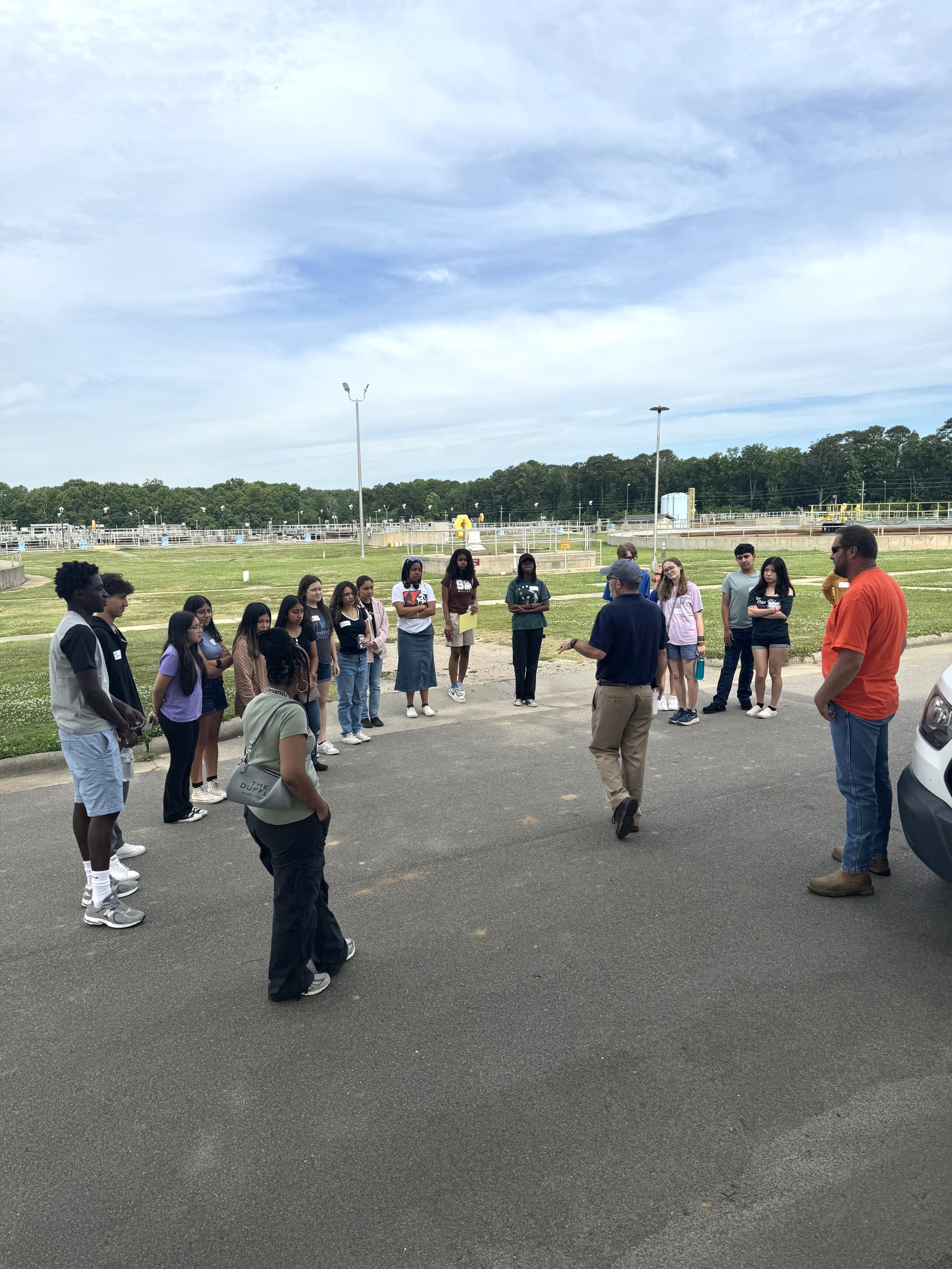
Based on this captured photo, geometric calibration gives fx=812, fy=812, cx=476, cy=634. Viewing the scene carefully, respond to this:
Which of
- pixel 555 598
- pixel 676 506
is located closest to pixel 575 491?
pixel 676 506

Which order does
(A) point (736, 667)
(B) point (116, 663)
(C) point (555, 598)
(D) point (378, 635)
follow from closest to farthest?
1. (B) point (116, 663)
2. (D) point (378, 635)
3. (A) point (736, 667)
4. (C) point (555, 598)

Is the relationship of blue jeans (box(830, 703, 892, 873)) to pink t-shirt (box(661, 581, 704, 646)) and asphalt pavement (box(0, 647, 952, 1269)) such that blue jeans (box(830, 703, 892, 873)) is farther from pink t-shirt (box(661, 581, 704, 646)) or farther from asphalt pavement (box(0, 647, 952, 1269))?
pink t-shirt (box(661, 581, 704, 646))

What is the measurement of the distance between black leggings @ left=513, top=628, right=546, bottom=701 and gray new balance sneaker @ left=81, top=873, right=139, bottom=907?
5488 millimetres

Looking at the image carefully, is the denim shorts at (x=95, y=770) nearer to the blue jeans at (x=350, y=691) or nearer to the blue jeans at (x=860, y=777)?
the blue jeans at (x=350, y=691)

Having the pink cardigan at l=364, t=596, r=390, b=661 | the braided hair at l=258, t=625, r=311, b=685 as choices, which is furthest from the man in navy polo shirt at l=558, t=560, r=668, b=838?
the pink cardigan at l=364, t=596, r=390, b=661

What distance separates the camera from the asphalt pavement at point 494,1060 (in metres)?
2.65

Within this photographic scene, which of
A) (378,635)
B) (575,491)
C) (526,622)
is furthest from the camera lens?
(575,491)

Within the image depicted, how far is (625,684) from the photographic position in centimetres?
589

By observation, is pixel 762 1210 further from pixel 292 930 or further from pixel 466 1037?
pixel 292 930

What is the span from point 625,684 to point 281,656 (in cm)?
290

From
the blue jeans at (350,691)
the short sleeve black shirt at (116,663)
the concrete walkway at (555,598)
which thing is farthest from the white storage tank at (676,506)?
the short sleeve black shirt at (116,663)

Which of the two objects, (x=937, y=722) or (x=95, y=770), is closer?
(x=937, y=722)

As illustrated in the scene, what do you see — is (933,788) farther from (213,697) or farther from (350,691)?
(350,691)

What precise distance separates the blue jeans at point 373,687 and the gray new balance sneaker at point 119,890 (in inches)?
162
